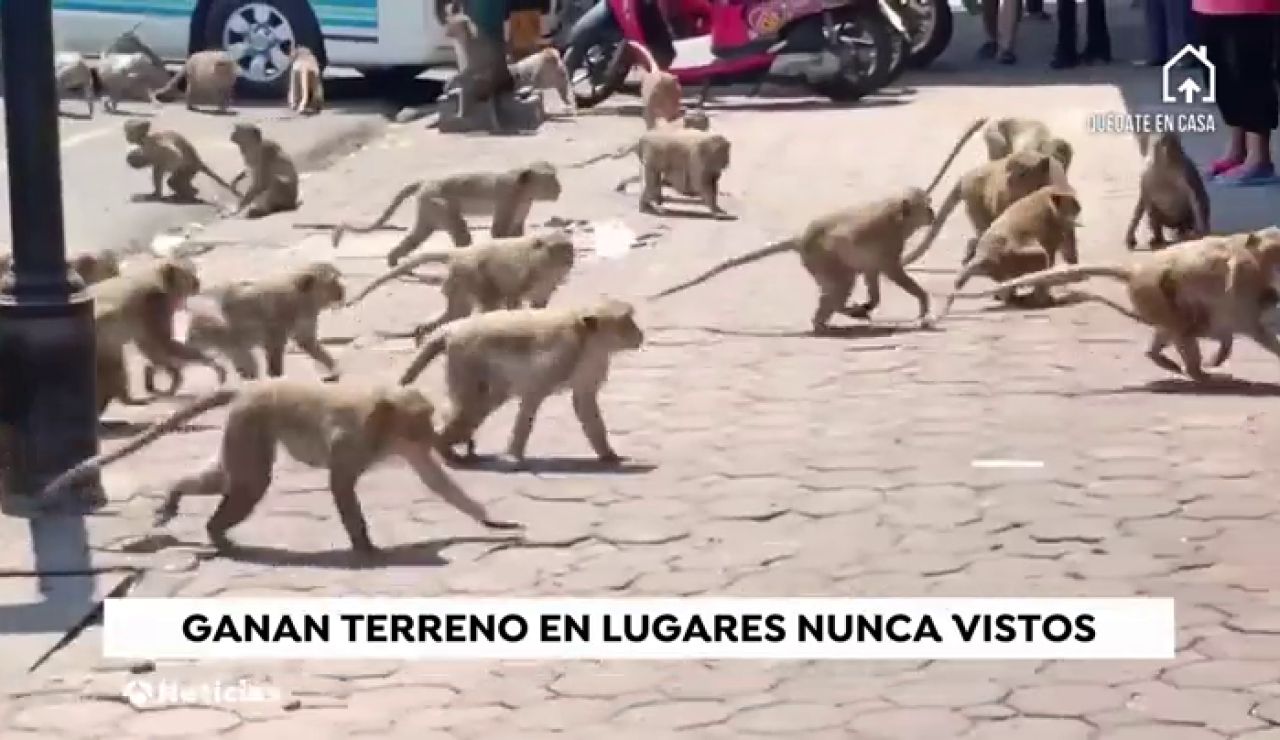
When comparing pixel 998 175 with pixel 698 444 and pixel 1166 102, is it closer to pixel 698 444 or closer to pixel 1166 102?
pixel 698 444

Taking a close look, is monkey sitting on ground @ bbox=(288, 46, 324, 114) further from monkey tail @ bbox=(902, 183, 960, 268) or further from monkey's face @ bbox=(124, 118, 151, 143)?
monkey tail @ bbox=(902, 183, 960, 268)

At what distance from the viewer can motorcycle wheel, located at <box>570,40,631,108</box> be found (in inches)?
746

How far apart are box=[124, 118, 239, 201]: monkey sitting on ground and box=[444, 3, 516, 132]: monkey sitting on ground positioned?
3.59 m

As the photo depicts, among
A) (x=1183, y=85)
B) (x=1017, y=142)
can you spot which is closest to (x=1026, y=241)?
(x=1017, y=142)

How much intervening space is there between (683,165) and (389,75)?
310 inches

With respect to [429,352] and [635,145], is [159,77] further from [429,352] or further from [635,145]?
[429,352]

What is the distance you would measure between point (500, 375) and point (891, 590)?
1628 millimetres

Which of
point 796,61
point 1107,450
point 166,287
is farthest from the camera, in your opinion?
point 796,61

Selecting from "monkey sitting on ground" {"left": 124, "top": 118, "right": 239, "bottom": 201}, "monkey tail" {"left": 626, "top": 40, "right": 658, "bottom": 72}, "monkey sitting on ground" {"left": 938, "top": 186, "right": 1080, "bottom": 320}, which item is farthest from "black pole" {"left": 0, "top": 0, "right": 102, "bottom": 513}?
"monkey tail" {"left": 626, "top": 40, "right": 658, "bottom": 72}

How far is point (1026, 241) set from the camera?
31.4 feet

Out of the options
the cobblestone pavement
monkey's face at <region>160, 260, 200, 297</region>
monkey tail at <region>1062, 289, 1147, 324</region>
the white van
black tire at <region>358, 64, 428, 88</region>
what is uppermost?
the white van

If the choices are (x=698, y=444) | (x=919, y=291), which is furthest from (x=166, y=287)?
(x=919, y=291)

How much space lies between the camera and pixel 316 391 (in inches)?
236

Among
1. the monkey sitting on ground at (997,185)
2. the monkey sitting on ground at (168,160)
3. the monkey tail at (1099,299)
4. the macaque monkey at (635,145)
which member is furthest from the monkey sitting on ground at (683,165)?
the monkey tail at (1099,299)
